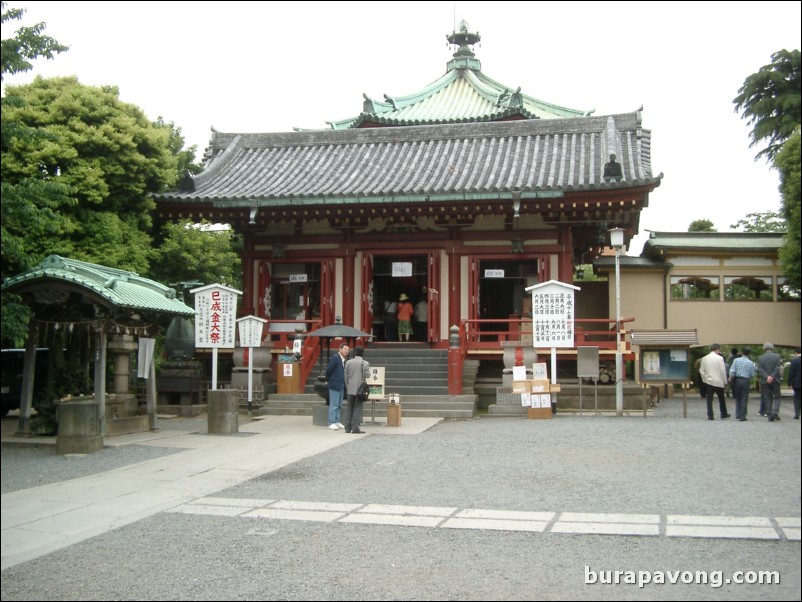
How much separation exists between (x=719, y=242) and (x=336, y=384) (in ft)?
31.6

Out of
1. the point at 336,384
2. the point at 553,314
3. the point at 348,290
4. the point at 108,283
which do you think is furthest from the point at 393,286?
the point at 108,283

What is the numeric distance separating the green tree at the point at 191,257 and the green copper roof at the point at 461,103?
312 inches

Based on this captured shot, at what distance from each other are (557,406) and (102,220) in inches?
414

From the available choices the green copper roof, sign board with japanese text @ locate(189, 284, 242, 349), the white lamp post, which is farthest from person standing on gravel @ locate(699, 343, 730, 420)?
the green copper roof

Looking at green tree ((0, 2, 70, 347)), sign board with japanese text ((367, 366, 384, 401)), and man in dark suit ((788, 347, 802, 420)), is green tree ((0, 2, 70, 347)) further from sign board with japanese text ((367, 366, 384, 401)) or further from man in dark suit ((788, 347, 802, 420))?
sign board with japanese text ((367, 366, 384, 401))

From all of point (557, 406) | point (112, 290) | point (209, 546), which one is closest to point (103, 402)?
point (112, 290)

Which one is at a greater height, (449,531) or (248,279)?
(248,279)

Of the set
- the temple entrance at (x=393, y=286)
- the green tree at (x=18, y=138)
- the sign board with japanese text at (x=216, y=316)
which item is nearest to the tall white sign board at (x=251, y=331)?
the sign board with japanese text at (x=216, y=316)

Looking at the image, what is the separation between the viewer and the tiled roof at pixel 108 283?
33.4ft

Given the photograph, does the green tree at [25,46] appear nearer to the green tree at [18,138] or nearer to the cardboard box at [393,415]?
the green tree at [18,138]

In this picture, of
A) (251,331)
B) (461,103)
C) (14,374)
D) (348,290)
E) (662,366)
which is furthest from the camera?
(461,103)

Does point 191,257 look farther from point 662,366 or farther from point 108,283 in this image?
point 662,366

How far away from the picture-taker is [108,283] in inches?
441

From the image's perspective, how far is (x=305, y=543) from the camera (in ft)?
18.4
